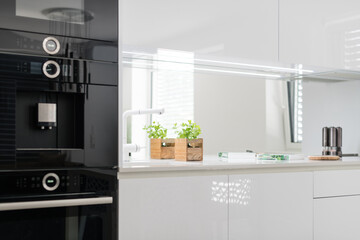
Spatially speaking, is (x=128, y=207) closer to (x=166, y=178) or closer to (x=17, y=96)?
(x=166, y=178)

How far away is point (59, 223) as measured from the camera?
202 cm

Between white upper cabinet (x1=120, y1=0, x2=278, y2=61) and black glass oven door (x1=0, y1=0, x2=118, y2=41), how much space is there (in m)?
0.09

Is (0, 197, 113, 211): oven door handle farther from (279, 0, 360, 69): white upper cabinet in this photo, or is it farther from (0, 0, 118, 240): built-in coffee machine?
(279, 0, 360, 69): white upper cabinet

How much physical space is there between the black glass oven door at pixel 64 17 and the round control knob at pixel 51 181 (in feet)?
2.00

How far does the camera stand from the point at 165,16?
248 centimetres

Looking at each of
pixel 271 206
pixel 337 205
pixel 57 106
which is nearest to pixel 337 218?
pixel 337 205

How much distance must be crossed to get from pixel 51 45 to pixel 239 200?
1210mm

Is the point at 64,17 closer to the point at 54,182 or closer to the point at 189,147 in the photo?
the point at 54,182

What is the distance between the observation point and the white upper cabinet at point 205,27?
2400mm

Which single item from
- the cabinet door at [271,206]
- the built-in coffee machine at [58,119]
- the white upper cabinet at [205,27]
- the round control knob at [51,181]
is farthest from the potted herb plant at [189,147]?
the round control knob at [51,181]

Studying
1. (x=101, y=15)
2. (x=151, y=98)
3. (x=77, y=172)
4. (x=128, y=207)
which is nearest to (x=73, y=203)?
(x=77, y=172)

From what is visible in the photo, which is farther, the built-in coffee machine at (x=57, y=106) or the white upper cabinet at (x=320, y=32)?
the white upper cabinet at (x=320, y=32)

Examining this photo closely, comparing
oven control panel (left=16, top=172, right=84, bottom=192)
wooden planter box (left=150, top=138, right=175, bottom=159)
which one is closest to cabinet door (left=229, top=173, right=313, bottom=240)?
wooden planter box (left=150, top=138, right=175, bottom=159)

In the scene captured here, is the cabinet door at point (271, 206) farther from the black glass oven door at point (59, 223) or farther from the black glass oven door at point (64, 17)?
the black glass oven door at point (64, 17)
